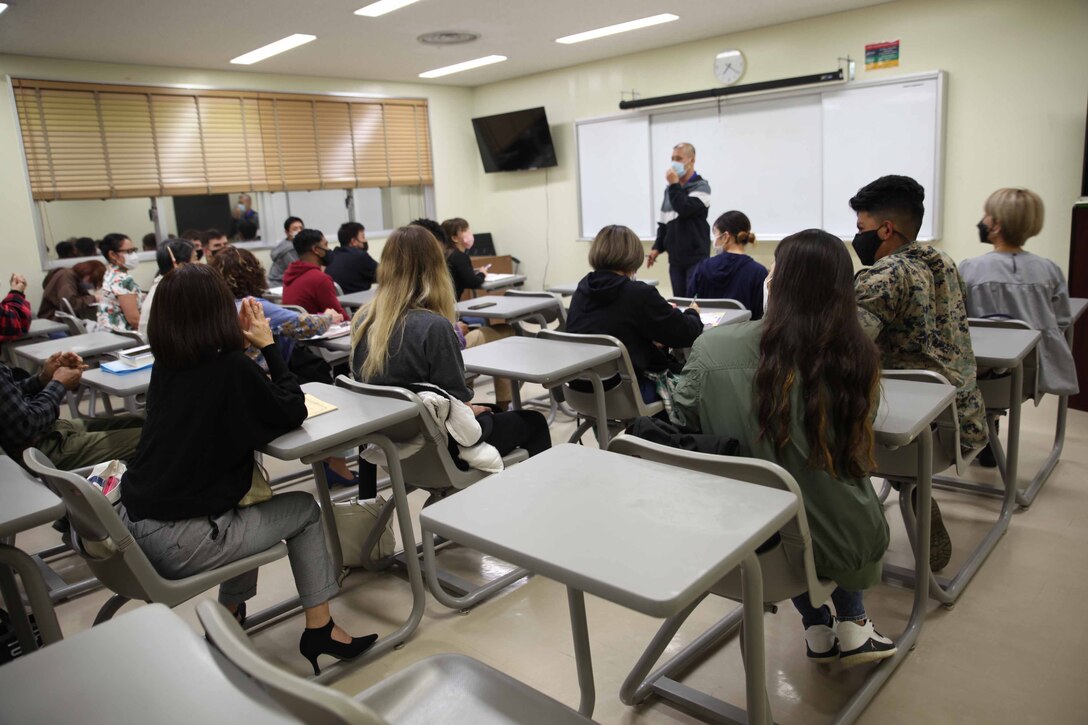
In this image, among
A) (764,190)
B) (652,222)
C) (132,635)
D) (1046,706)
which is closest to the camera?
(132,635)

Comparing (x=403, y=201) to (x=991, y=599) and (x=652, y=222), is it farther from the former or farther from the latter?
(x=991, y=599)

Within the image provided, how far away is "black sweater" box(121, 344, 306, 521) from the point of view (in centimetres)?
181

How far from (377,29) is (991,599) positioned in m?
5.36

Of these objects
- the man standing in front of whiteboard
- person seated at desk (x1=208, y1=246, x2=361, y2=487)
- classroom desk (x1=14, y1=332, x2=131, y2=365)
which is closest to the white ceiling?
the man standing in front of whiteboard

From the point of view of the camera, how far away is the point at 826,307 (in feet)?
5.30

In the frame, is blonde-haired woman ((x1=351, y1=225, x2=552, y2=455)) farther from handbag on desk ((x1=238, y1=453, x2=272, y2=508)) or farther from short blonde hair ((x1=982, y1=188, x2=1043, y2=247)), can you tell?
short blonde hair ((x1=982, y1=188, x2=1043, y2=247))

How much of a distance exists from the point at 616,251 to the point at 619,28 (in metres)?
3.99

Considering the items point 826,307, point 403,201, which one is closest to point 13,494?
point 826,307

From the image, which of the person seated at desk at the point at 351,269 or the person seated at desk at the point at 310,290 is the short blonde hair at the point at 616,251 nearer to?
the person seated at desk at the point at 310,290

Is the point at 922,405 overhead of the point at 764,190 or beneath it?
beneath

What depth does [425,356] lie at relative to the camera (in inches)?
96.2

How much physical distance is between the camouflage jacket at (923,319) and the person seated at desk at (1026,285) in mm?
980

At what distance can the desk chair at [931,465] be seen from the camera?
2100 mm

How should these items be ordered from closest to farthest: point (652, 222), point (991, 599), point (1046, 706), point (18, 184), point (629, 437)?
point (629, 437), point (1046, 706), point (991, 599), point (18, 184), point (652, 222)
